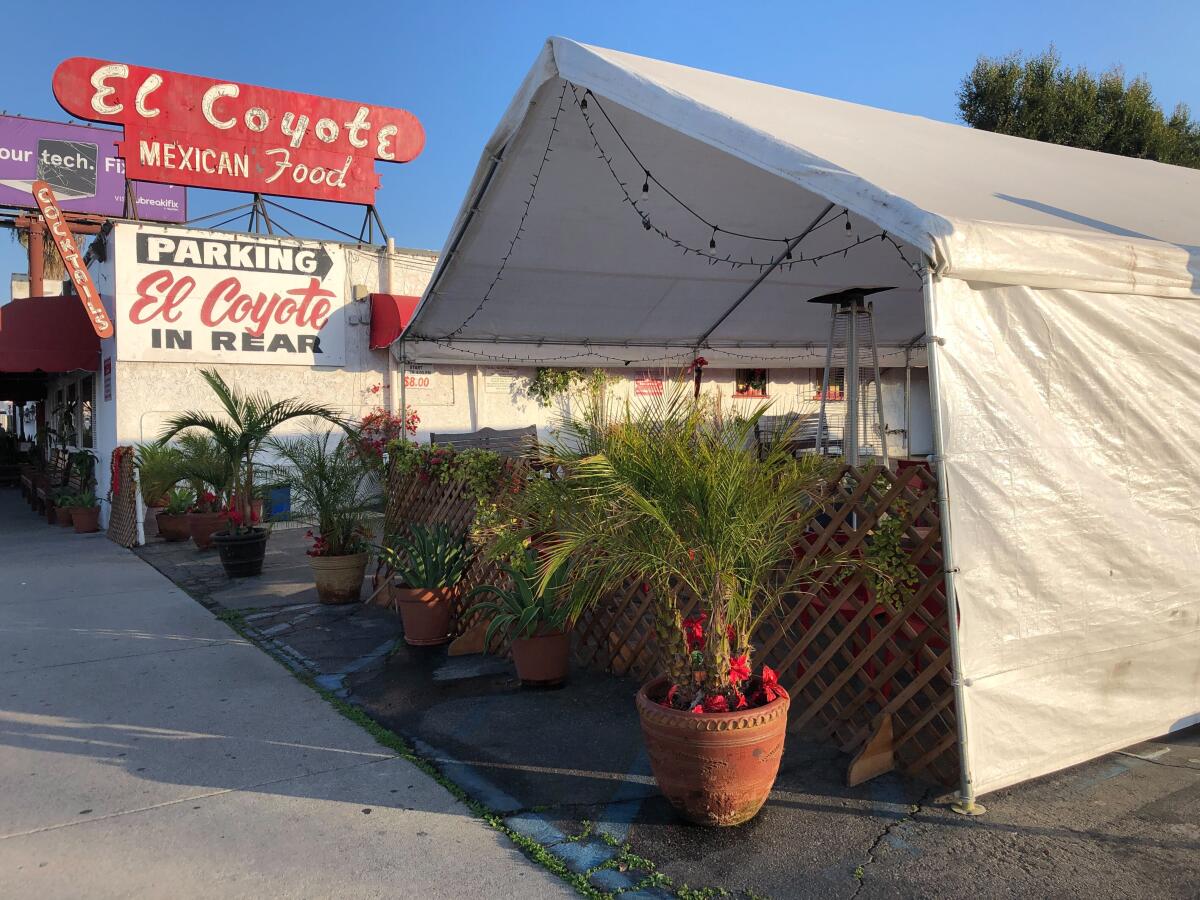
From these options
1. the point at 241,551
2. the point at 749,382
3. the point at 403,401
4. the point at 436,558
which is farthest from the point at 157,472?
the point at 749,382

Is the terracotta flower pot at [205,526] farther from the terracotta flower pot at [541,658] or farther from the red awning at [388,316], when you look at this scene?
the terracotta flower pot at [541,658]

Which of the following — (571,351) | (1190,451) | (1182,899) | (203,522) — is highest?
(571,351)

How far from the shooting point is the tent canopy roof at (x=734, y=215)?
12.8ft

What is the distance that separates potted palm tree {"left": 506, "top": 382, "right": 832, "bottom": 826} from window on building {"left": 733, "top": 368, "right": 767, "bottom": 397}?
498 inches

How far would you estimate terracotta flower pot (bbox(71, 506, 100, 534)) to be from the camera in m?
13.4

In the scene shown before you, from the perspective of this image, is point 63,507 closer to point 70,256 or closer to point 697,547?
point 70,256

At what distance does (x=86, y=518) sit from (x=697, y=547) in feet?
42.2

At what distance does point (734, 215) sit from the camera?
7930 mm

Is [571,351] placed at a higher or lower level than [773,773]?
higher

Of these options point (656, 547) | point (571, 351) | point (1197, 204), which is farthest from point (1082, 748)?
point (571, 351)

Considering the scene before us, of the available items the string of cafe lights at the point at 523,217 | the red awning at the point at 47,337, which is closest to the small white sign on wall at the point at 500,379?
the string of cafe lights at the point at 523,217

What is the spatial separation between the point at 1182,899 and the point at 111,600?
334 inches

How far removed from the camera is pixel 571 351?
515 inches

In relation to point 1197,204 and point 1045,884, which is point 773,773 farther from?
point 1197,204
